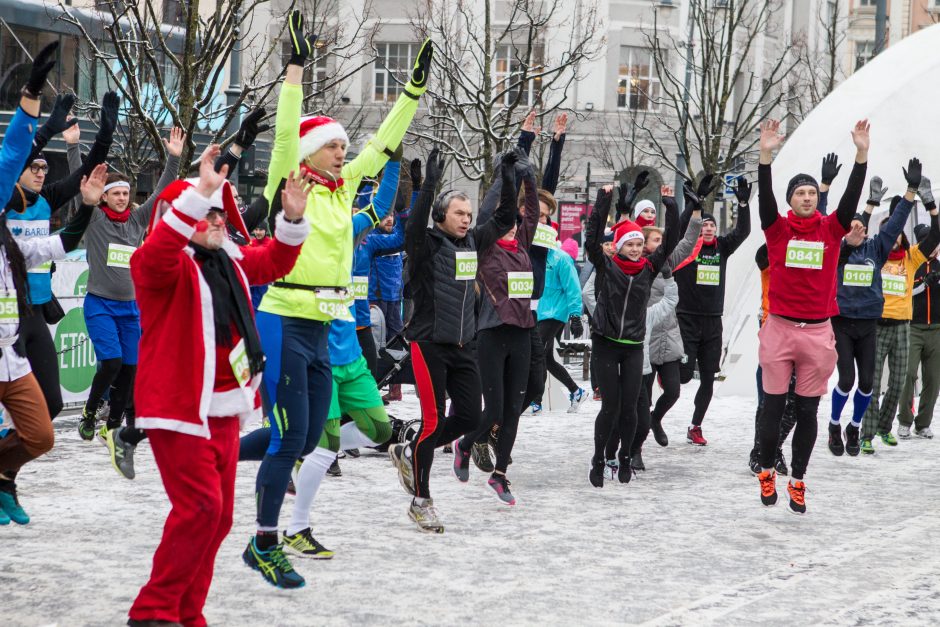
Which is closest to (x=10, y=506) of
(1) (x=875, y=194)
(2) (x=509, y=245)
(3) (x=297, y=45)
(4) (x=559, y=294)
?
(3) (x=297, y=45)

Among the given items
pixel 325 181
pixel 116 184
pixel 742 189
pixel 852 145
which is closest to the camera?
pixel 325 181

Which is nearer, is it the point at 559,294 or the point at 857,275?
the point at 857,275

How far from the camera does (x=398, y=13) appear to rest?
4403 centimetres

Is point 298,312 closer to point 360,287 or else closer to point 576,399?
point 360,287

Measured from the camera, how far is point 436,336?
7379mm

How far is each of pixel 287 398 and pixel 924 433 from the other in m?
8.35

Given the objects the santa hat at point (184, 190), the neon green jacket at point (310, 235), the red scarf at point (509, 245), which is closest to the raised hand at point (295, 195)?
the santa hat at point (184, 190)

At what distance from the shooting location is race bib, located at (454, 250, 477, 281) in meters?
7.51

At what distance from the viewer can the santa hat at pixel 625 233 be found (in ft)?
30.2

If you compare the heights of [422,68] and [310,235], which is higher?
[422,68]

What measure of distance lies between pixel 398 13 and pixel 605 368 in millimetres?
36566

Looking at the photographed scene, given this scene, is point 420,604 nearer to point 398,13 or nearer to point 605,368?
point 605,368

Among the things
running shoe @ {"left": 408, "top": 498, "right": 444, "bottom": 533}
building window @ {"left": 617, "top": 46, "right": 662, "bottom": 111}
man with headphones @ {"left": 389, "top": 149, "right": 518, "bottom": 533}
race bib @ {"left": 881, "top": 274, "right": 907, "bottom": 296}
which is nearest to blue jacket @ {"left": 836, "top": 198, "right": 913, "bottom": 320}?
race bib @ {"left": 881, "top": 274, "right": 907, "bottom": 296}

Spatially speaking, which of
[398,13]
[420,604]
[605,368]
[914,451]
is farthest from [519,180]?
[398,13]
